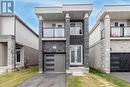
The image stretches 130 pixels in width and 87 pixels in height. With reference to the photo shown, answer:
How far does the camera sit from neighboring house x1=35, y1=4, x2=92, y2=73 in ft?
109

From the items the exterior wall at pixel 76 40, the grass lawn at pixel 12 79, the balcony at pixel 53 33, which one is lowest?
the grass lawn at pixel 12 79

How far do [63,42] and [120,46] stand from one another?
270 inches

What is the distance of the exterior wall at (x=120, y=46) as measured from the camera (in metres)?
33.6

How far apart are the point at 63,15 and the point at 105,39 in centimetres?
589

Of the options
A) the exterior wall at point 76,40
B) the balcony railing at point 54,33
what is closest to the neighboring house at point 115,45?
the exterior wall at point 76,40

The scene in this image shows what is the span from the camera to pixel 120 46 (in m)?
33.8

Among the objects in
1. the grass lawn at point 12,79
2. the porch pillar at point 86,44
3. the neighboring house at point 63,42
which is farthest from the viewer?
the neighboring house at point 63,42

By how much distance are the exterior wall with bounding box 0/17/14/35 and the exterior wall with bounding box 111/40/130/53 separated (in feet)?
43.1

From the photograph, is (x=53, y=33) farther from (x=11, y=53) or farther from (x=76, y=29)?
(x=11, y=53)

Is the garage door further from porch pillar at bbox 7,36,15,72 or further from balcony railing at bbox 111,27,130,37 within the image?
balcony railing at bbox 111,27,130,37

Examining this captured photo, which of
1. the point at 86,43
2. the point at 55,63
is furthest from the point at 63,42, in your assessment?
the point at 86,43

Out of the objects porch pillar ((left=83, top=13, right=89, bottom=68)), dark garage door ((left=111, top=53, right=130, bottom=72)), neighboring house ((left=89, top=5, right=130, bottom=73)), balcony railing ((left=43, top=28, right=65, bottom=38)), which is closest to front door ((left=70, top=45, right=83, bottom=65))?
porch pillar ((left=83, top=13, right=89, bottom=68))

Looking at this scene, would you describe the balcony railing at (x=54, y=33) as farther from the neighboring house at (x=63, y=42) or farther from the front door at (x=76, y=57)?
the front door at (x=76, y=57)

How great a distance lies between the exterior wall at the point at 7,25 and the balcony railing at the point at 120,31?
42.5ft
